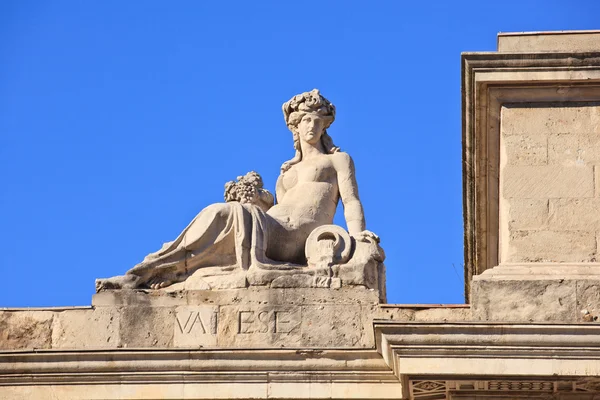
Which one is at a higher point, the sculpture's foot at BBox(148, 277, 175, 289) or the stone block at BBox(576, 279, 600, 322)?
the sculpture's foot at BBox(148, 277, 175, 289)

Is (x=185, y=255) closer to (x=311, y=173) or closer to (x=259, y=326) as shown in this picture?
(x=259, y=326)

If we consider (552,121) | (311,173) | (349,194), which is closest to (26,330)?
(311,173)

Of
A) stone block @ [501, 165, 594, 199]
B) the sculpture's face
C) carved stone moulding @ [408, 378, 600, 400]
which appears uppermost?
the sculpture's face

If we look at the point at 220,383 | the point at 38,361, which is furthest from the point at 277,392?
the point at 38,361

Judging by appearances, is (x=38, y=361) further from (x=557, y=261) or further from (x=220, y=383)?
(x=557, y=261)

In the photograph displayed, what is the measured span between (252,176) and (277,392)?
3.44m

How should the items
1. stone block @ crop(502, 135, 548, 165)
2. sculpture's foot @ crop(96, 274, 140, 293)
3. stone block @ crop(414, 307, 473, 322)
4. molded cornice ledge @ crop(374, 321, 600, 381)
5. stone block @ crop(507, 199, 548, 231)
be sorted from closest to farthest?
molded cornice ledge @ crop(374, 321, 600, 381), stone block @ crop(414, 307, 473, 322), stone block @ crop(507, 199, 548, 231), stone block @ crop(502, 135, 548, 165), sculpture's foot @ crop(96, 274, 140, 293)

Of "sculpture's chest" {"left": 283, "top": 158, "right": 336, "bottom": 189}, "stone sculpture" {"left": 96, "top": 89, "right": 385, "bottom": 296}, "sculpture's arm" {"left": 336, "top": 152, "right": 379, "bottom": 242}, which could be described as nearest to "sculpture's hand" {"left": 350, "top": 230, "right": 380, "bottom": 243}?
"stone sculpture" {"left": 96, "top": 89, "right": 385, "bottom": 296}

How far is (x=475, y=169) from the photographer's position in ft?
82.7

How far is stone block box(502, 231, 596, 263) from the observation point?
23812mm

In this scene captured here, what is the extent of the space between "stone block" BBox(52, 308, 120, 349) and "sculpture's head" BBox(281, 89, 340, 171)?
10.5 ft

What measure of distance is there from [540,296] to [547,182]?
1.56 metres

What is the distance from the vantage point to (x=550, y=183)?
79.5 ft

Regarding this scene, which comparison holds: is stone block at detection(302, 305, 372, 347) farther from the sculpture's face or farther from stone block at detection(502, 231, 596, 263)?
the sculpture's face
